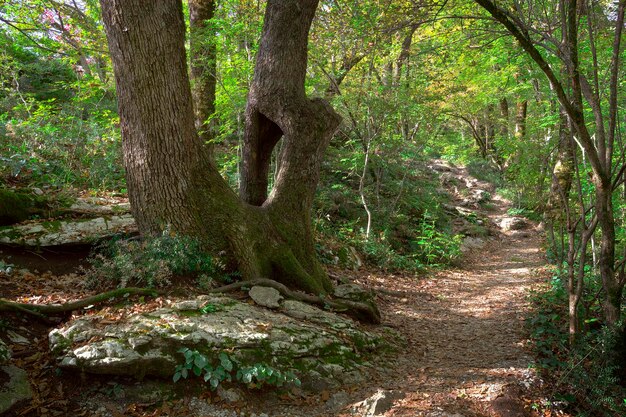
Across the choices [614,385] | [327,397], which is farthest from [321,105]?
[614,385]

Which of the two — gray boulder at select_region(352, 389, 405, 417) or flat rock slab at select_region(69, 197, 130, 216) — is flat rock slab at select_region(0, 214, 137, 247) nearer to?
flat rock slab at select_region(69, 197, 130, 216)

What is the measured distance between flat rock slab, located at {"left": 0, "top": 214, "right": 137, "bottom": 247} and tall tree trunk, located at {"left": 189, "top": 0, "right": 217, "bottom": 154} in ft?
10.2

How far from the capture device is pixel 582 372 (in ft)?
12.7

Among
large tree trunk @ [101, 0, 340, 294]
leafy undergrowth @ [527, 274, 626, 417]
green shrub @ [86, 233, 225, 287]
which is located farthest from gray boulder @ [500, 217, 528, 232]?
green shrub @ [86, 233, 225, 287]

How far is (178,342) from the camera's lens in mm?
3480

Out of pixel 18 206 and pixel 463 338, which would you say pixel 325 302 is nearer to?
pixel 463 338

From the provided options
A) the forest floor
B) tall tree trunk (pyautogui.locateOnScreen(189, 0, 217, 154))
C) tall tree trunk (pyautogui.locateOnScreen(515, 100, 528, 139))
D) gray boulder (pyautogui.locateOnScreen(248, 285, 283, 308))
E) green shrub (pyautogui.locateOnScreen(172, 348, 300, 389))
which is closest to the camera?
the forest floor

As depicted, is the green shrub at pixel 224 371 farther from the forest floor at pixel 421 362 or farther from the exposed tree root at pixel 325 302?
the exposed tree root at pixel 325 302

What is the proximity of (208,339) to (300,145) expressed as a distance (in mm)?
2963

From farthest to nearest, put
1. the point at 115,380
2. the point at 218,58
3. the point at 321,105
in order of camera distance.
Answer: the point at 218,58
the point at 321,105
the point at 115,380

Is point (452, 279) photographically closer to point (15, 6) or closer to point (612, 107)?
point (612, 107)

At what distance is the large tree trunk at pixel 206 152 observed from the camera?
4.64m

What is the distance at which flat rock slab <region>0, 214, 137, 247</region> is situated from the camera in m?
4.89

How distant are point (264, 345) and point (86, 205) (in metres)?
3.96
